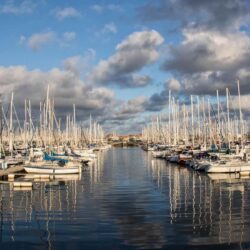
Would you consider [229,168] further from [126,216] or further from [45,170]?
[126,216]

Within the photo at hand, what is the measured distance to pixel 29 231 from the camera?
19.9 metres

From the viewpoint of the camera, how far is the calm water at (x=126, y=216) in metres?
17.8

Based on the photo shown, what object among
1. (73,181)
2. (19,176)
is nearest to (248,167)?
(73,181)

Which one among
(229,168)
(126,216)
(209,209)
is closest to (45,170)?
(229,168)

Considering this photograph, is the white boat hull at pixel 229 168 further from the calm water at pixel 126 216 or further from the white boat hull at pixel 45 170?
the white boat hull at pixel 45 170

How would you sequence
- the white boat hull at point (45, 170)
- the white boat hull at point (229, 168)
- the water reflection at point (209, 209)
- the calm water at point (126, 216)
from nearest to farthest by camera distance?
the calm water at point (126, 216), the water reflection at point (209, 209), the white boat hull at point (45, 170), the white boat hull at point (229, 168)

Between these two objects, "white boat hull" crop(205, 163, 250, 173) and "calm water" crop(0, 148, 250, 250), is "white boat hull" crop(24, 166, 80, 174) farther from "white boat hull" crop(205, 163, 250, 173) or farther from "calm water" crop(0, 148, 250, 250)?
"white boat hull" crop(205, 163, 250, 173)

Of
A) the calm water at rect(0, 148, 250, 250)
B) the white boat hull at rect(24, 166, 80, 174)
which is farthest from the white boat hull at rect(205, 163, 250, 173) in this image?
the white boat hull at rect(24, 166, 80, 174)

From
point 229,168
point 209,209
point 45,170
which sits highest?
point 45,170

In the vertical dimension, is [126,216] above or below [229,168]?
below

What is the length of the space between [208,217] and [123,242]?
6851 mm

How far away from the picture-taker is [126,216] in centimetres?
2356

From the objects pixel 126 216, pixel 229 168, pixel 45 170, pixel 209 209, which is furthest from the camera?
pixel 229 168

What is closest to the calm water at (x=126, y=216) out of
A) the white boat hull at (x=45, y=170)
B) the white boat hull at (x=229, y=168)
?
the white boat hull at (x=45, y=170)
